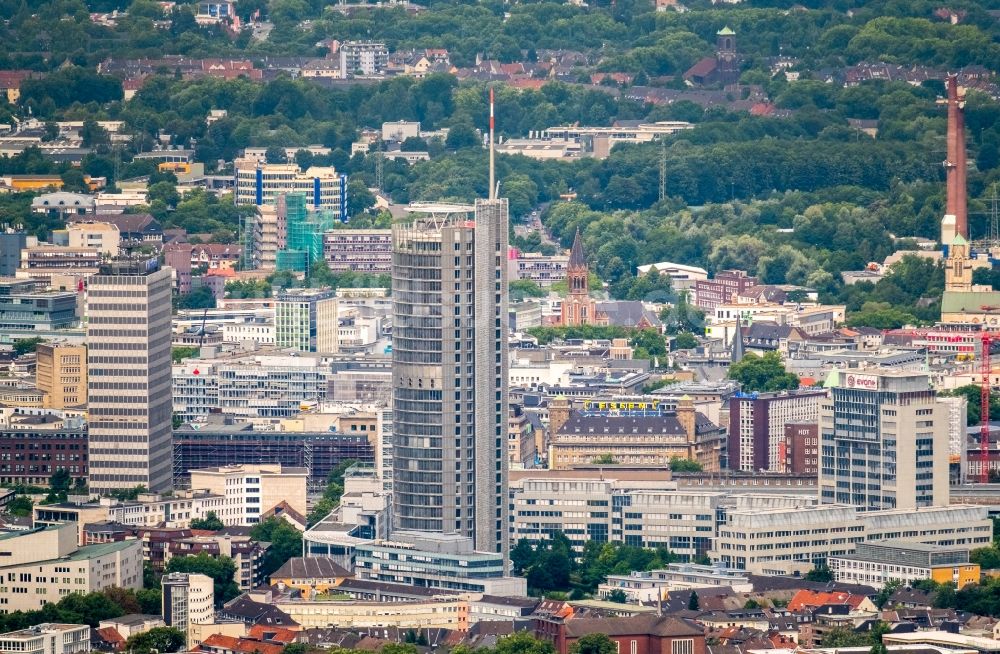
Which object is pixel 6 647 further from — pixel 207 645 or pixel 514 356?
pixel 514 356

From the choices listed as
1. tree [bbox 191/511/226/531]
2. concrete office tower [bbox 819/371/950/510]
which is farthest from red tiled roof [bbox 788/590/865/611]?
tree [bbox 191/511/226/531]

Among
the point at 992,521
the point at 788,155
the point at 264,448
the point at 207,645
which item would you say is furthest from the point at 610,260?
the point at 207,645

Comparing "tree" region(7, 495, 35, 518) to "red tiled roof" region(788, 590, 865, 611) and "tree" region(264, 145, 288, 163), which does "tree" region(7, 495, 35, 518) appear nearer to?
"red tiled roof" region(788, 590, 865, 611)

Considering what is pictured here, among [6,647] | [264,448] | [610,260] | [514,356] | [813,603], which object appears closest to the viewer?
[6,647]

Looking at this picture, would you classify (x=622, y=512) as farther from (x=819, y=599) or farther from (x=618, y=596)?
(x=819, y=599)

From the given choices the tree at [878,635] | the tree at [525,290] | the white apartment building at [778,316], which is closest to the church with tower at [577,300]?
the tree at [525,290]

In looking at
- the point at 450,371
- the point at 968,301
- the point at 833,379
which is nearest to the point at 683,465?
the point at 833,379
